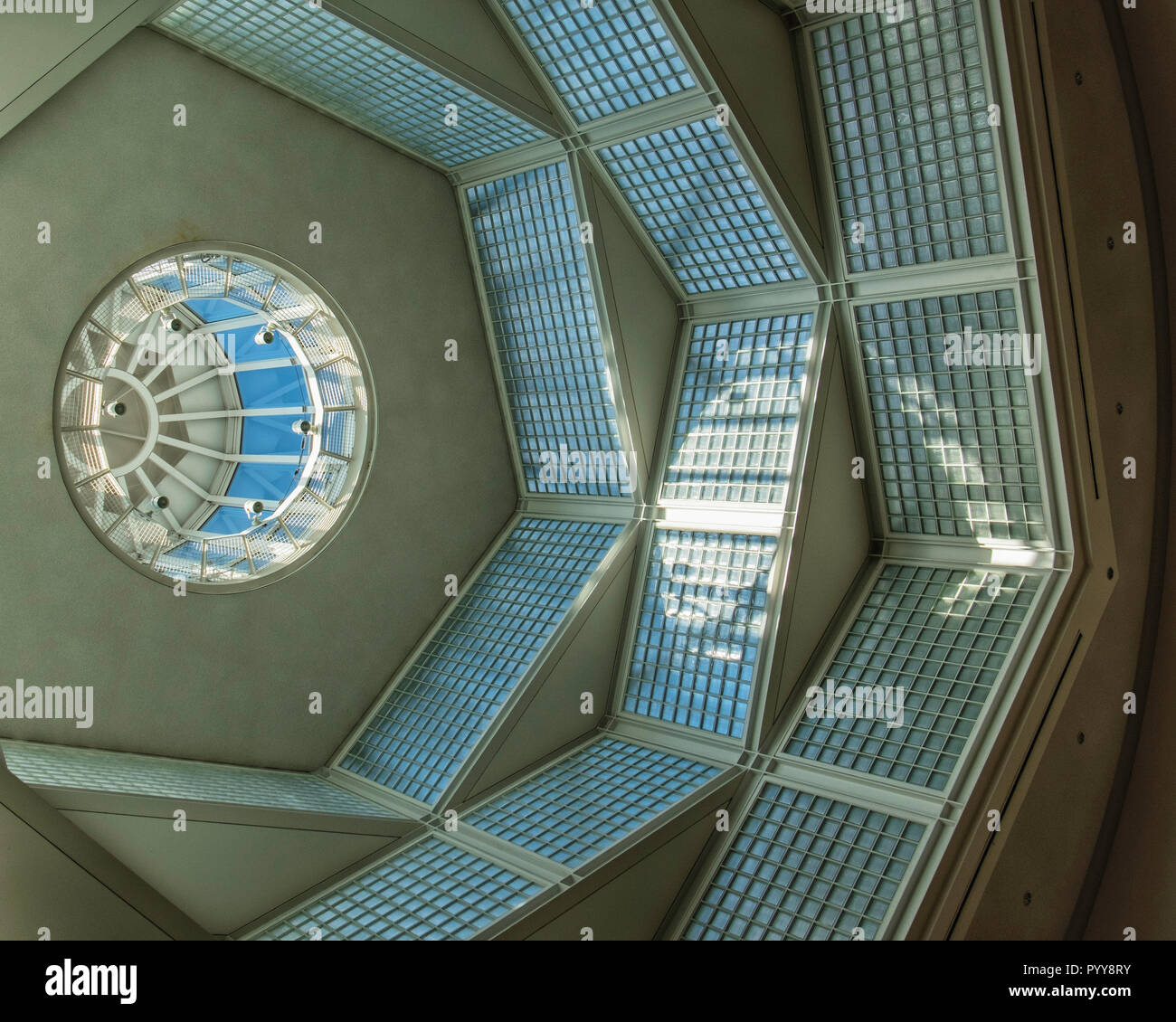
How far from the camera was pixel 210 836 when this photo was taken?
7156mm

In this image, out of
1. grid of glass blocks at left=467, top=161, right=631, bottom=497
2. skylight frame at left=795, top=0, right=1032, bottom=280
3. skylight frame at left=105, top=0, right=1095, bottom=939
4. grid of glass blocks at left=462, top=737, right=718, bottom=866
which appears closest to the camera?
skylight frame at left=795, top=0, right=1032, bottom=280

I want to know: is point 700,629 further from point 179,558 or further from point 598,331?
point 179,558

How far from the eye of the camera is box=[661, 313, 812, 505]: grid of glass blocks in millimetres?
8914

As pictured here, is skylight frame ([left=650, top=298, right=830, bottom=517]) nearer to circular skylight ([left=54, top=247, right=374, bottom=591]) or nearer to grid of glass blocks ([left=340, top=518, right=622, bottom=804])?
grid of glass blocks ([left=340, top=518, right=622, bottom=804])

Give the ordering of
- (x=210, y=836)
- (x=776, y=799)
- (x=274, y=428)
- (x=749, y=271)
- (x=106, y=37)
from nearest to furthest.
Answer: (x=106, y=37) < (x=210, y=836) < (x=776, y=799) < (x=749, y=271) < (x=274, y=428)

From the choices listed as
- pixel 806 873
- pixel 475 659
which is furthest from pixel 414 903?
pixel 806 873

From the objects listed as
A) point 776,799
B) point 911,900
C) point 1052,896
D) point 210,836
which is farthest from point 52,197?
point 1052,896

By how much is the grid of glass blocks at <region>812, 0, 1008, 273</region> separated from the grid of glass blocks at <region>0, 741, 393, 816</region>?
635 cm

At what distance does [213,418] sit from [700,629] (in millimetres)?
5699

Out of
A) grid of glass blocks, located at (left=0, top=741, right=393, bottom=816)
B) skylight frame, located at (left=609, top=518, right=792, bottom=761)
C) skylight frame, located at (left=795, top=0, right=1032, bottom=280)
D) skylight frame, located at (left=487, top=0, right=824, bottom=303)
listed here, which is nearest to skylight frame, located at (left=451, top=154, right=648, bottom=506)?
skylight frame, located at (left=487, top=0, right=824, bottom=303)

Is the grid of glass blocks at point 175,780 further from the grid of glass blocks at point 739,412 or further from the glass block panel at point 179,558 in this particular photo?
the grid of glass blocks at point 739,412

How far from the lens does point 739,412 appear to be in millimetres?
9281

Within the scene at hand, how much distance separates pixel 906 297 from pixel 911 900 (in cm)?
454

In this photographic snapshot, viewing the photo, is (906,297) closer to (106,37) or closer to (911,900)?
(911,900)
